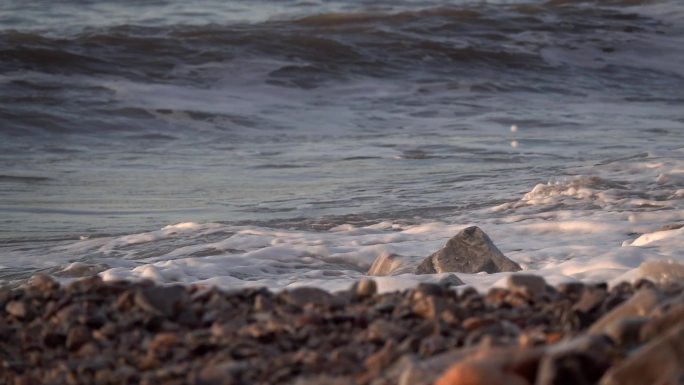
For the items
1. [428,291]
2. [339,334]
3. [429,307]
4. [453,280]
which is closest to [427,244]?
[453,280]

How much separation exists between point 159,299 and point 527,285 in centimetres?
88

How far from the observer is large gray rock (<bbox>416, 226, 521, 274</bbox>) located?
13.8ft

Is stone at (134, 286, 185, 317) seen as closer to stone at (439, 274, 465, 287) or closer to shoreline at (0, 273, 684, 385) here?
shoreline at (0, 273, 684, 385)

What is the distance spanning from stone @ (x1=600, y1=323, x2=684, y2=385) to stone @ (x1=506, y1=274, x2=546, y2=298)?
77cm

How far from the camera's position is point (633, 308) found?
7.88ft

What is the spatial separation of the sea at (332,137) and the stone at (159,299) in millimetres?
1068

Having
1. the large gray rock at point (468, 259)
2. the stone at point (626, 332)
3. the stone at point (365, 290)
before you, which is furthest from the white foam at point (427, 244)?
the stone at point (626, 332)

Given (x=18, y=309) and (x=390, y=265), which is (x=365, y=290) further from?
(x=390, y=265)

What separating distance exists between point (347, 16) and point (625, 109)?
470 centimetres

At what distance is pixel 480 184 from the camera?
6496 millimetres

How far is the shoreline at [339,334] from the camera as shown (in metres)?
1.99

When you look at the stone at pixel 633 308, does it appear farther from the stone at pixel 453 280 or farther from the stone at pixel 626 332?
the stone at pixel 453 280

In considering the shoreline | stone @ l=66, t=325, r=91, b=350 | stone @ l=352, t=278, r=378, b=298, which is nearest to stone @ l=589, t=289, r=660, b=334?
the shoreline

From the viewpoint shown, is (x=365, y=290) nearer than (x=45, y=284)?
Yes
